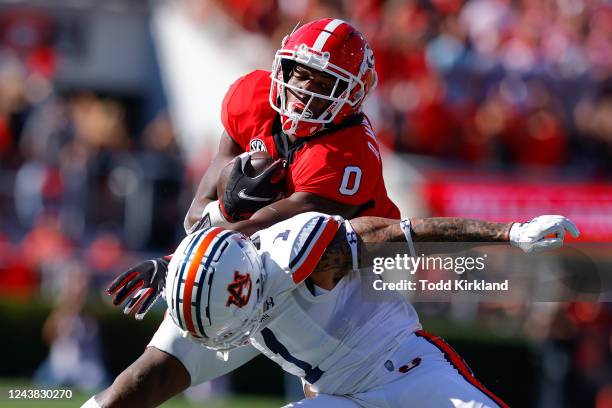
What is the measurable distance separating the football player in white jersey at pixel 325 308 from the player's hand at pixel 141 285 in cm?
15

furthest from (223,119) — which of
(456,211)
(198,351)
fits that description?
(456,211)

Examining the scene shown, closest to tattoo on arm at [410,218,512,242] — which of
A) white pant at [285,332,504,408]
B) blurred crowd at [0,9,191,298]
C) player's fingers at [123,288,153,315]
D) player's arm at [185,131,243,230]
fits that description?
white pant at [285,332,504,408]

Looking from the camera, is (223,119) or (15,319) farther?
(15,319)

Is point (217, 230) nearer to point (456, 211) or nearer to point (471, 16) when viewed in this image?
point (456, 211)

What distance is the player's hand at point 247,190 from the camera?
442 centimetres

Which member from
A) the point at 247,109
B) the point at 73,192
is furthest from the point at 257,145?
the point at 73,192

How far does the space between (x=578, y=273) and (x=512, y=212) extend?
584 cm

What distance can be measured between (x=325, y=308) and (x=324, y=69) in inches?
41.3

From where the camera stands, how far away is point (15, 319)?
1048cm

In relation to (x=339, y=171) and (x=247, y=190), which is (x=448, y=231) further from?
(x=247, y=190)

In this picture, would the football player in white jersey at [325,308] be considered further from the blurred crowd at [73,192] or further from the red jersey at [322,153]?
the blurred crowd at [73,192]

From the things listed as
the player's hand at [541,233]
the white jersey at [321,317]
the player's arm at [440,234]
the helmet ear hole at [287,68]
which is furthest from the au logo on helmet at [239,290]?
the helmet ear hole at [287,68]

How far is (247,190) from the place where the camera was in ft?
14.5

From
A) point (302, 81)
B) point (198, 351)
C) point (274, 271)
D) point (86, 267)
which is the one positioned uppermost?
point (302, 81)
